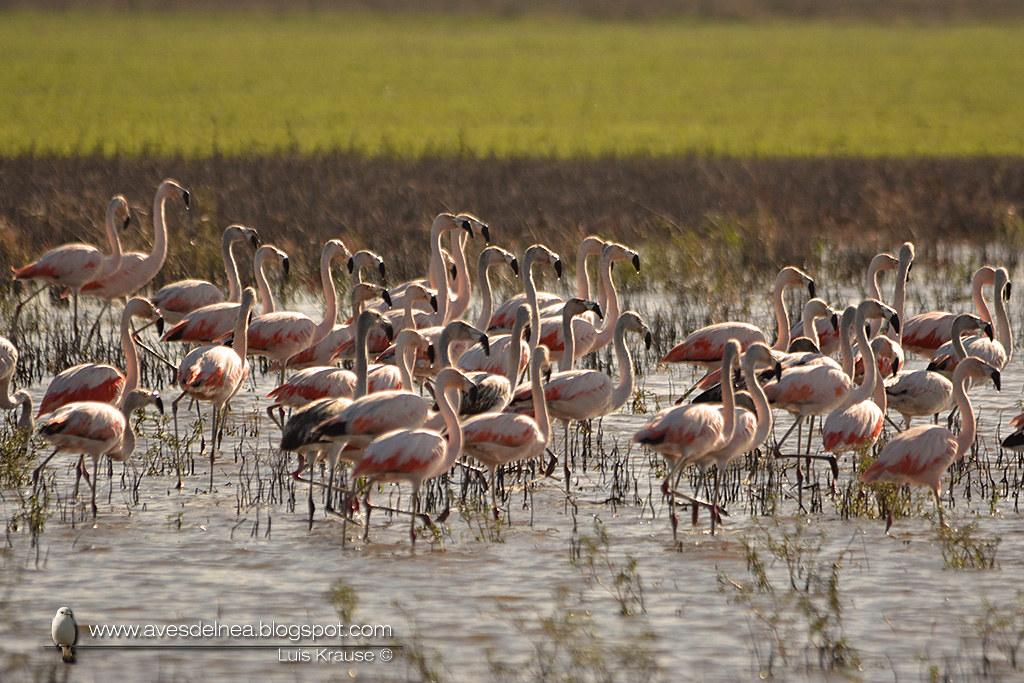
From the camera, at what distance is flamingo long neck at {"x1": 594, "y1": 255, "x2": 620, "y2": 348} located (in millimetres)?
10156

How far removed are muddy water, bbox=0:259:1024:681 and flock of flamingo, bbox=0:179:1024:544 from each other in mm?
231

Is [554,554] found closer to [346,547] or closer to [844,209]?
[346,547]

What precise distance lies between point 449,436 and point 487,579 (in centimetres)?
102

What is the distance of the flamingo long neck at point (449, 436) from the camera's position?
7012 millimetres

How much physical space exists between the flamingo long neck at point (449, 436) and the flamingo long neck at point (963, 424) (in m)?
2.59

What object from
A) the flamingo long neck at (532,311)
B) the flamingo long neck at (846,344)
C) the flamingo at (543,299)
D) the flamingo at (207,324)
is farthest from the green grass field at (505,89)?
the flamingo long neck at (846,344)

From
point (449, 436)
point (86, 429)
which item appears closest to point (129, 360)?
point (86, 429)

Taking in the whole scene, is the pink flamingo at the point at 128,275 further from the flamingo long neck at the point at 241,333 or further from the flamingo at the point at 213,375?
the flamingo at the point at 213,375

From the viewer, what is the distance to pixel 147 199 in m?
19.0

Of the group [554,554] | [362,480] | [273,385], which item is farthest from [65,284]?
[554,554]

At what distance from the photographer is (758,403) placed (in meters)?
7.61

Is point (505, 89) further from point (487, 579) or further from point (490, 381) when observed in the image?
point (487, 579)

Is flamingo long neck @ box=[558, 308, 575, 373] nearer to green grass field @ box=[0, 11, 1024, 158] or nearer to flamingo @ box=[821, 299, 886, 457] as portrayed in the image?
flamingo @ box=[821, 299, 886, 457]

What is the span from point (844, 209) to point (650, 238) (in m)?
4.43
